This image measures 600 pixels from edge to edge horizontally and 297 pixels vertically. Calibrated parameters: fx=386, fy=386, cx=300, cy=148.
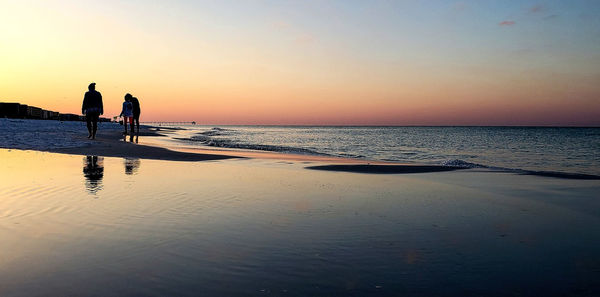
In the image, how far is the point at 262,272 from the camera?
2861mm

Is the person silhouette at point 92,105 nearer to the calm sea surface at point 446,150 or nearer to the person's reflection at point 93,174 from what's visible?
the calm sea surface at point 446,150

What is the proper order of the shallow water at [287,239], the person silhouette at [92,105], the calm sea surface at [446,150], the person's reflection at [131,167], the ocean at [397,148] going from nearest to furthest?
the shallow water at [287,239] → the person's reflection at [131,167] → the ocean at [397,148] → the calm sea surface at [446,150] → the person silhouette at [92,105]

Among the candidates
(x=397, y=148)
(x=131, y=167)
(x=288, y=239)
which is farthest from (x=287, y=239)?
(x=397, y=148)

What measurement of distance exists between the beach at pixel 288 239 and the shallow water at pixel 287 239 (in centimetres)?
2

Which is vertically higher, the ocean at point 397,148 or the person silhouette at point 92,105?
the person silhouette at point 92,105

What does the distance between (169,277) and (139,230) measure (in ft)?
4.34

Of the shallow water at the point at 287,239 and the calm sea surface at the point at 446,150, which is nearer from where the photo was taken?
the shallow water at the point at 287,239

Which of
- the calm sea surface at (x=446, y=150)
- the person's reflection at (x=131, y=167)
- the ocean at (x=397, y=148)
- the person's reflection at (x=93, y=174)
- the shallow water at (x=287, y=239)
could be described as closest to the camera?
the shallow water at (x=287, y=239)

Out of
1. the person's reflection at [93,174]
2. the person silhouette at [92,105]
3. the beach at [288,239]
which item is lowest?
the beach at [288,239]

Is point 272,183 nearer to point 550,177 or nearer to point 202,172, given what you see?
point 202,172

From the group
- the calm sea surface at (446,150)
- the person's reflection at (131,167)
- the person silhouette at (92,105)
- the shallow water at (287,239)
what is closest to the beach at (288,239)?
the shallow water at (287,239)

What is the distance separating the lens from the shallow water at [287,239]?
266cm

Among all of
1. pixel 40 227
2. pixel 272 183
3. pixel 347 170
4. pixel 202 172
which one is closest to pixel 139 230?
pixel 40 227

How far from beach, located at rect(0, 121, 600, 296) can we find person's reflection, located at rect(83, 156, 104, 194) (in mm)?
76
